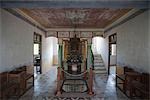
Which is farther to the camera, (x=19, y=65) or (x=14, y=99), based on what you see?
(x=19, y=65)

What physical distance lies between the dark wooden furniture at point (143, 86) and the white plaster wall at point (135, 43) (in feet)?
0.75

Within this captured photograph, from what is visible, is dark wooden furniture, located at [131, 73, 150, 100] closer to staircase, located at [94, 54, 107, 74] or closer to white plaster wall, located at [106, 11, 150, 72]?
white plaster wall, located at [106, 11, 150, 72]

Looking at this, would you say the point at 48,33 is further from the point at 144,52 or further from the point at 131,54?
the point at 144,52

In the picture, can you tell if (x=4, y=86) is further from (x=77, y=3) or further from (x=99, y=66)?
(x=99, y=66)

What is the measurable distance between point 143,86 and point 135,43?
5.66 feet

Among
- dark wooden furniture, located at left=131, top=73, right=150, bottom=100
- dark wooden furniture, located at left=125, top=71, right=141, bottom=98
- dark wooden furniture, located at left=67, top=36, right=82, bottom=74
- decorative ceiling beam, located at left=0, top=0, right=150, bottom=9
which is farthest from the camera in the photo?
dark wooden furniture, located at left=67, top=36, right=82, bottom=74

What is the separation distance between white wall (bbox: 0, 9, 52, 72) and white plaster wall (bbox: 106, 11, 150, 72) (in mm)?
3930

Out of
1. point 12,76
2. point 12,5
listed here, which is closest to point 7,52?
point 12,76

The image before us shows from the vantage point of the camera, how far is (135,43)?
6012mm

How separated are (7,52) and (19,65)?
1.29 m

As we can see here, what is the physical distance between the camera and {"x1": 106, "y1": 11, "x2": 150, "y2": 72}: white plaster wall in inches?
201

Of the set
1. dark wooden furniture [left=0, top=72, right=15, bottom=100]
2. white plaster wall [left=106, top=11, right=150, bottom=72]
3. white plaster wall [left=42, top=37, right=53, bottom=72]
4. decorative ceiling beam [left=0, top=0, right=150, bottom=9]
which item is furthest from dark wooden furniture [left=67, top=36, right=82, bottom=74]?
decorative ceiling beam [left=0, top=0, right=150, bottom=9]

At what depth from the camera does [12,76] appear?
5445 millimetres

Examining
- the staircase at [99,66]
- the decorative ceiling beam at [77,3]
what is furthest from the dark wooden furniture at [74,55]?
the decorative ceiling beam at [77,3]
